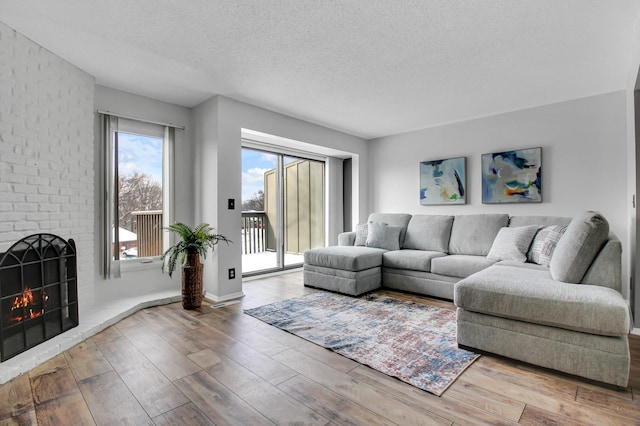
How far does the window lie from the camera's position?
133 inches

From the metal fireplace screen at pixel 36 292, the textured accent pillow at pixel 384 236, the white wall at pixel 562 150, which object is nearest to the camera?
the metal fireplace screen at pixel 36 292

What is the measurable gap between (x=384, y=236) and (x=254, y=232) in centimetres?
207

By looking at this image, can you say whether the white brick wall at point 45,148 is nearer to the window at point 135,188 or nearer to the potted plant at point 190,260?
the window at point 135,188

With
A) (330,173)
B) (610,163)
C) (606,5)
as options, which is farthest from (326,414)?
(330,173)

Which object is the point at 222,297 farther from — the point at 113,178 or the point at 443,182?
the point at 443,182

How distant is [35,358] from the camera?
83.7 inches

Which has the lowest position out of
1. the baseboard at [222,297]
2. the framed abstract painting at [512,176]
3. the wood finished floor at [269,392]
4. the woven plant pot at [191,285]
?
the wood finished floor at [269,392]

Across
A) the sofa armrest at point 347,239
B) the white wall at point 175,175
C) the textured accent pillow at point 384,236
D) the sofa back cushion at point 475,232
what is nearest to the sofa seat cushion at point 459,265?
the sofa back cushion at point 475,232

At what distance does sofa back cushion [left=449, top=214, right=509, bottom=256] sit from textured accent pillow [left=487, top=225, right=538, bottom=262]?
25cm

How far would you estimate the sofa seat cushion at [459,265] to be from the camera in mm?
3418

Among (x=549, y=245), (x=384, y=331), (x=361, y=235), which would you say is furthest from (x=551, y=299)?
(x=361, y=235)

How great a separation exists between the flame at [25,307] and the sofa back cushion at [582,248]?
3.83m

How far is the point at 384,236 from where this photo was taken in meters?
4.48

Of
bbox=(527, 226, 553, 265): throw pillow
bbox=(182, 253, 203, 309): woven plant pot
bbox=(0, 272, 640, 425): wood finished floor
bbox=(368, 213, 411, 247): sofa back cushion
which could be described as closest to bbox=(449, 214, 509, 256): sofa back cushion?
bbox=(527, 226, 553, 265): throw pillow
